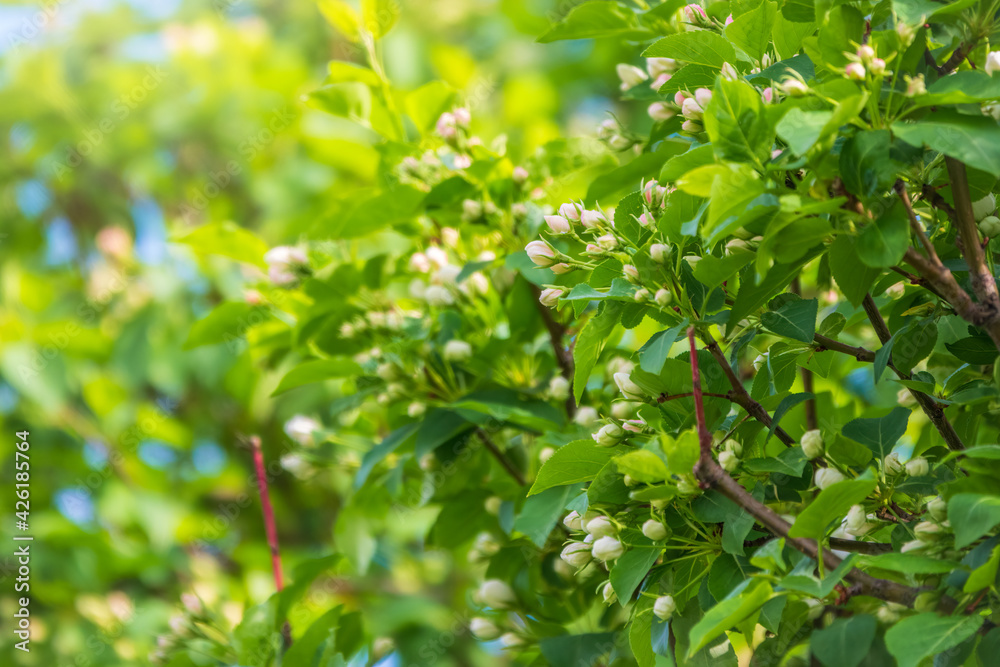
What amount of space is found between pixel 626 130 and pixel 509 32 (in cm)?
265

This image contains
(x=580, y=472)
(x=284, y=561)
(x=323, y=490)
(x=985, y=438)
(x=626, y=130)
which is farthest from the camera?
(x=323, y=490)

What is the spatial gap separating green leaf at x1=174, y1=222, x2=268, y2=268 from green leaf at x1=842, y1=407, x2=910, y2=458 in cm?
106

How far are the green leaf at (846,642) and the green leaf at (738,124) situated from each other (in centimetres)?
43

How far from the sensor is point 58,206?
12.1 ft

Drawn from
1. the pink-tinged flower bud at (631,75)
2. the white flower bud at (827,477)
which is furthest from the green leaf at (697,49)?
the white flower bud at (827,477)

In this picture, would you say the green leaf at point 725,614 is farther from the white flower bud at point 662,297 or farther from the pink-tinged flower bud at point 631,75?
the pink-tinged flower bud at point 631,75

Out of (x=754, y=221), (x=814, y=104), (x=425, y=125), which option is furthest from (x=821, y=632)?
(x=425, y=125)

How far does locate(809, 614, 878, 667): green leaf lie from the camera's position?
0.81m

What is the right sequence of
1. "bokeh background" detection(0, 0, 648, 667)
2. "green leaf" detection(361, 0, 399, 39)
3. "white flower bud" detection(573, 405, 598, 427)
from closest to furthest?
1. "white flower bud" detection(573, 405, 598, 427)
2. "green leaf" detection(361, 0, 399, 39)
3. "bokeh background" detection(0, 0, 648, 667)

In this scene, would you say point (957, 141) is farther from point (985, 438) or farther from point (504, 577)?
point (504, 577)

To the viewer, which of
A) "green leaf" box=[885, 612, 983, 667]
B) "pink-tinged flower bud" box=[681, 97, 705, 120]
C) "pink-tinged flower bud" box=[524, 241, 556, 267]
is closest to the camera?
"green leaf" box=[885, 612, 983, 667]

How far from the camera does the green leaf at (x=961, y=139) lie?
745 mm

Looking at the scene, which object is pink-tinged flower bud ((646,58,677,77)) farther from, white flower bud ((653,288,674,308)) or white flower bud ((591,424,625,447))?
white flower bud ((591,424,625,447))

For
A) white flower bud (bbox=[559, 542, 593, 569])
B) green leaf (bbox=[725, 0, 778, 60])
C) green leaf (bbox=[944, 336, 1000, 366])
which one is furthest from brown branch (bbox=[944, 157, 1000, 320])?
white flower bud (bbox=[559, 542, 593, 569])
